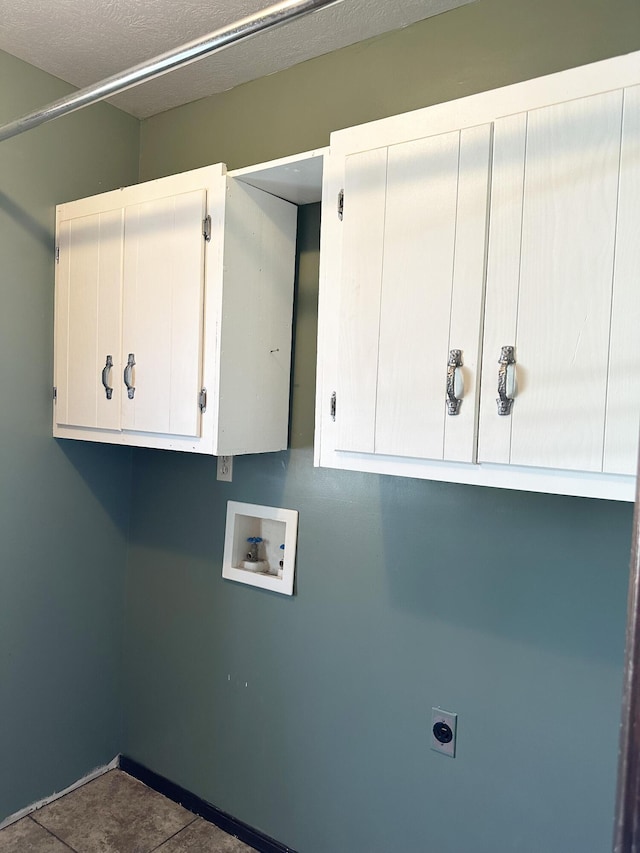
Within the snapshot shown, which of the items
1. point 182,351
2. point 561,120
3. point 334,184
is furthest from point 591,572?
point 182,351

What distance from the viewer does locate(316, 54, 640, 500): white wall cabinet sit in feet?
3.43

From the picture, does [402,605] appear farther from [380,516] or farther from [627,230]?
[627,230]

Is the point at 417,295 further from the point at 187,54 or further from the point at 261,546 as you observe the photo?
the point at 261,546

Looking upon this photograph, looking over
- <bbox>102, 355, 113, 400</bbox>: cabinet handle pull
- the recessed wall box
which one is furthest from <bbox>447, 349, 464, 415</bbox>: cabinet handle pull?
<bbox>102, 355, 113, 400</bbox>: cabinet handle pull

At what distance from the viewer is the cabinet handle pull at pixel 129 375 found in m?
1.76

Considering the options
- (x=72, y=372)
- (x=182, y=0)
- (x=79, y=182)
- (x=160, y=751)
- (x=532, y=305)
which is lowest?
(x=160, y=751)

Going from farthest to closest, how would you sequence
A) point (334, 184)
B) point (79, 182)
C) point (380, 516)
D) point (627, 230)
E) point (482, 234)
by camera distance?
point (79, 182), point (380, 516), point (334, 184), point (482, 234), point (627, 230)

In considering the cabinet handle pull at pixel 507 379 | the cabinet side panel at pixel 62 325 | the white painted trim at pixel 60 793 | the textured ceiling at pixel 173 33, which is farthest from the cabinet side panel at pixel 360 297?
the white painted trim at pixel 60 793

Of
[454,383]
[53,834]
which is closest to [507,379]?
[454,383]

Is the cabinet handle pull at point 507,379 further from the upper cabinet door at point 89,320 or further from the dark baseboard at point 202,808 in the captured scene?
the dark baseboard at point 202,808

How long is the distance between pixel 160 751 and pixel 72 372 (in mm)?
1343

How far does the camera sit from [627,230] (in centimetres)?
103

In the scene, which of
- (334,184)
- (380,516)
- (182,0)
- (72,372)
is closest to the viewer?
(334,184)

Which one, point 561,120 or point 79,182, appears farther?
point 79,182
